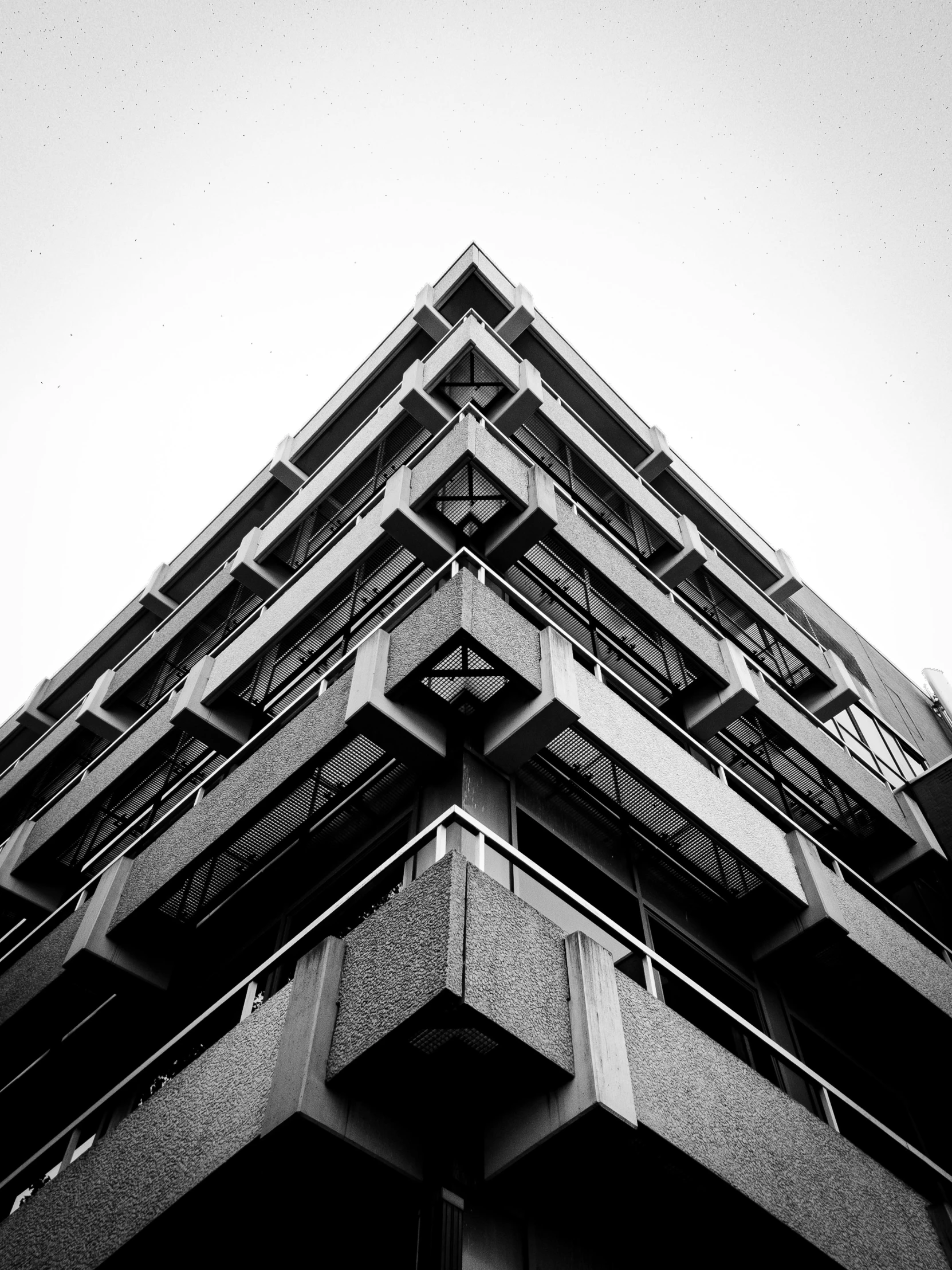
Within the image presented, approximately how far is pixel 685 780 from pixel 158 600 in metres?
19.8

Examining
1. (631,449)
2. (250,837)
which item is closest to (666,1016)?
(250,837)

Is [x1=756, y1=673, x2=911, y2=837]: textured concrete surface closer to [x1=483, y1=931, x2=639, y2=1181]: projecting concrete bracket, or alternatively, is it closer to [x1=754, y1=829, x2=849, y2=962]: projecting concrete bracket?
[x1=754, y1=829, x2=849, y2=962]: projecting concrete bracket

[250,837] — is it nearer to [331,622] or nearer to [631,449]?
[331,622]

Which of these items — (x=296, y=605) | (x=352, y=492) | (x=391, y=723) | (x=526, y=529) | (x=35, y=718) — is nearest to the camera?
(x=391, y=723)

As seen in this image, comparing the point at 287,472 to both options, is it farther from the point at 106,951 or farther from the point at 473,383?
the point at 106,951

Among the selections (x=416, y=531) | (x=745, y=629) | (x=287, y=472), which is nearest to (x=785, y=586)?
(x=745, y=629)

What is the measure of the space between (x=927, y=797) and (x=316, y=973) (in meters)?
15.0

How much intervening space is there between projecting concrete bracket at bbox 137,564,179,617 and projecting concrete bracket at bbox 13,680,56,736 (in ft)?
15.3

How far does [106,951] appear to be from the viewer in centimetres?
1234

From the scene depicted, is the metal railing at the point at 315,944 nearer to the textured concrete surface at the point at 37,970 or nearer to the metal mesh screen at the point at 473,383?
the textured concrete surface at the point at 37,970

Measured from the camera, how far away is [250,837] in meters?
12.3

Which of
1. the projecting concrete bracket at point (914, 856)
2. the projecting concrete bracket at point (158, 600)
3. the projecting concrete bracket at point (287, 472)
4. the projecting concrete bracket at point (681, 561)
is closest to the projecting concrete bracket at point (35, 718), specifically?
the projecting concrete bracket at point (158, 600)

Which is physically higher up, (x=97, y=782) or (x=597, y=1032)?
(x=97, y=782)

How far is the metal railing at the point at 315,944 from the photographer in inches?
350
